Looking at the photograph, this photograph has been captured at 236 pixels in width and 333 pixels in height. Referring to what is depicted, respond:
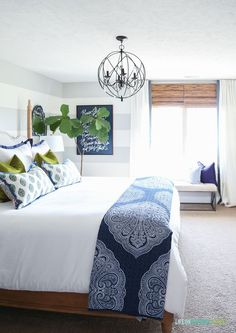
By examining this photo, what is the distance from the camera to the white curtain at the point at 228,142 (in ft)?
18.2

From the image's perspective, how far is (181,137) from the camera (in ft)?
19.2

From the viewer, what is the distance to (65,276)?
6.64ft

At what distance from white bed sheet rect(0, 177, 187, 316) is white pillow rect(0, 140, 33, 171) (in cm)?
101

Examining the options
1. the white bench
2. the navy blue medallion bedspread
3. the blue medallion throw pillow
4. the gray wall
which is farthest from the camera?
the gray wall

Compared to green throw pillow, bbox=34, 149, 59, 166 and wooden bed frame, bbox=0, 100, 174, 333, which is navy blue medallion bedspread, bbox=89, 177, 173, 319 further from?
green throw pillow, bbox=34, 149, 59, 166

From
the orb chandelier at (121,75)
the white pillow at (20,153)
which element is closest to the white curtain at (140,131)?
the orb chandelier at (121,75)

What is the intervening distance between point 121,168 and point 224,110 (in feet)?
7.04

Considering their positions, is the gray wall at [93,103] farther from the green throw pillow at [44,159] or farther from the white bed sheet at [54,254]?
the white bed sheet at [54,254]

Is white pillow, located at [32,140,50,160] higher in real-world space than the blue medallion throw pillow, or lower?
higher

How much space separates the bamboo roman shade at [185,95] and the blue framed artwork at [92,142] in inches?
36.1

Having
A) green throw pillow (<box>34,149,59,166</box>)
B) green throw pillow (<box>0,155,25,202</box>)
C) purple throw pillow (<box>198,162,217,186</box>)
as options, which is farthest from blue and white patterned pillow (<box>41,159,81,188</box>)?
purple throw pillow (<box>198,162,217,186</box>)

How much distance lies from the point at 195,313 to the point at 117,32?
8.28ft

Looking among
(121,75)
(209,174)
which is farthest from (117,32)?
(209,174)

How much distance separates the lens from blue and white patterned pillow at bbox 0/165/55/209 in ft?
8.29
